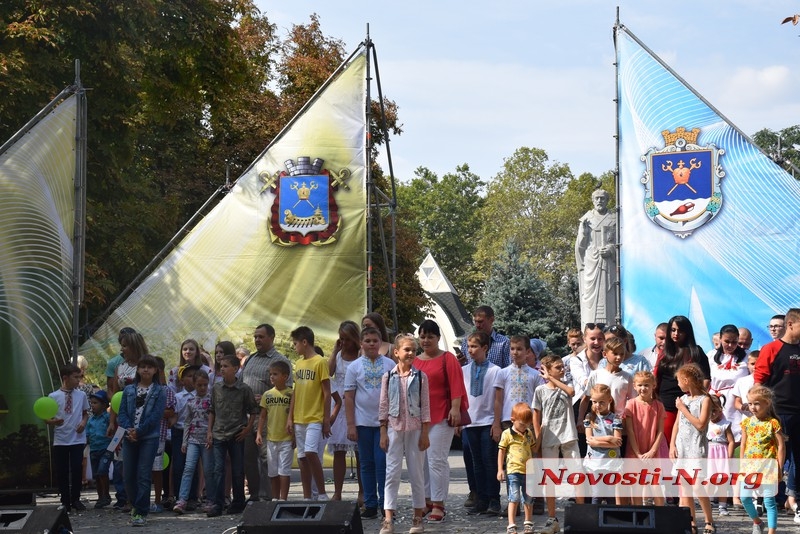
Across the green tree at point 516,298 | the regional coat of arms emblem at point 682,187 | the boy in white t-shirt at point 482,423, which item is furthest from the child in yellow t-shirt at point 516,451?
the green tree at point 516,298

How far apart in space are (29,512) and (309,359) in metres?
4.52

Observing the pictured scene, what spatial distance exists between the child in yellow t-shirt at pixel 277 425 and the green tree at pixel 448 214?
77.1 meters

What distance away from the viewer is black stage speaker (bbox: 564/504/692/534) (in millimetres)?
7996

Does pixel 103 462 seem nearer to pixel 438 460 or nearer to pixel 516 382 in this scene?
pixel 438 460

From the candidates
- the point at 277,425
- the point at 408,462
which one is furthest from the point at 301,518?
the point at 277,425

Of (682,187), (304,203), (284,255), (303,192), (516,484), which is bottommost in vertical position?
(516,484)

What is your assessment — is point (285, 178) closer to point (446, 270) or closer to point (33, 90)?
point (33, 90)

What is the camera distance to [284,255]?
18656 mm

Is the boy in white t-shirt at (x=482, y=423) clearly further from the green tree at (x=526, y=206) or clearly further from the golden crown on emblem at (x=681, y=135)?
the green tree at (x=526, y=206)

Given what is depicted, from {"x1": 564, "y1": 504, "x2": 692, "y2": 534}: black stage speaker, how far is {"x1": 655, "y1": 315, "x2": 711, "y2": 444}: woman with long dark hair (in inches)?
130

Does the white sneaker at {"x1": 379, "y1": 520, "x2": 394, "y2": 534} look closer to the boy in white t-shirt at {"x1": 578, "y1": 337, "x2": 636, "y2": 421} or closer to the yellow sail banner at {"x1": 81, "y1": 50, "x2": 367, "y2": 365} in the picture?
the boy in white t-shirt at {"x1": 578, "y1": 337, "x2": 636, "y2": 421}

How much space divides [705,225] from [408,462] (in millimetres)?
6336

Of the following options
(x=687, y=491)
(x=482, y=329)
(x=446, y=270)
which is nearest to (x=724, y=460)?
(x=687, y=491)

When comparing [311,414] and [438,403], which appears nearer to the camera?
[438,403]
